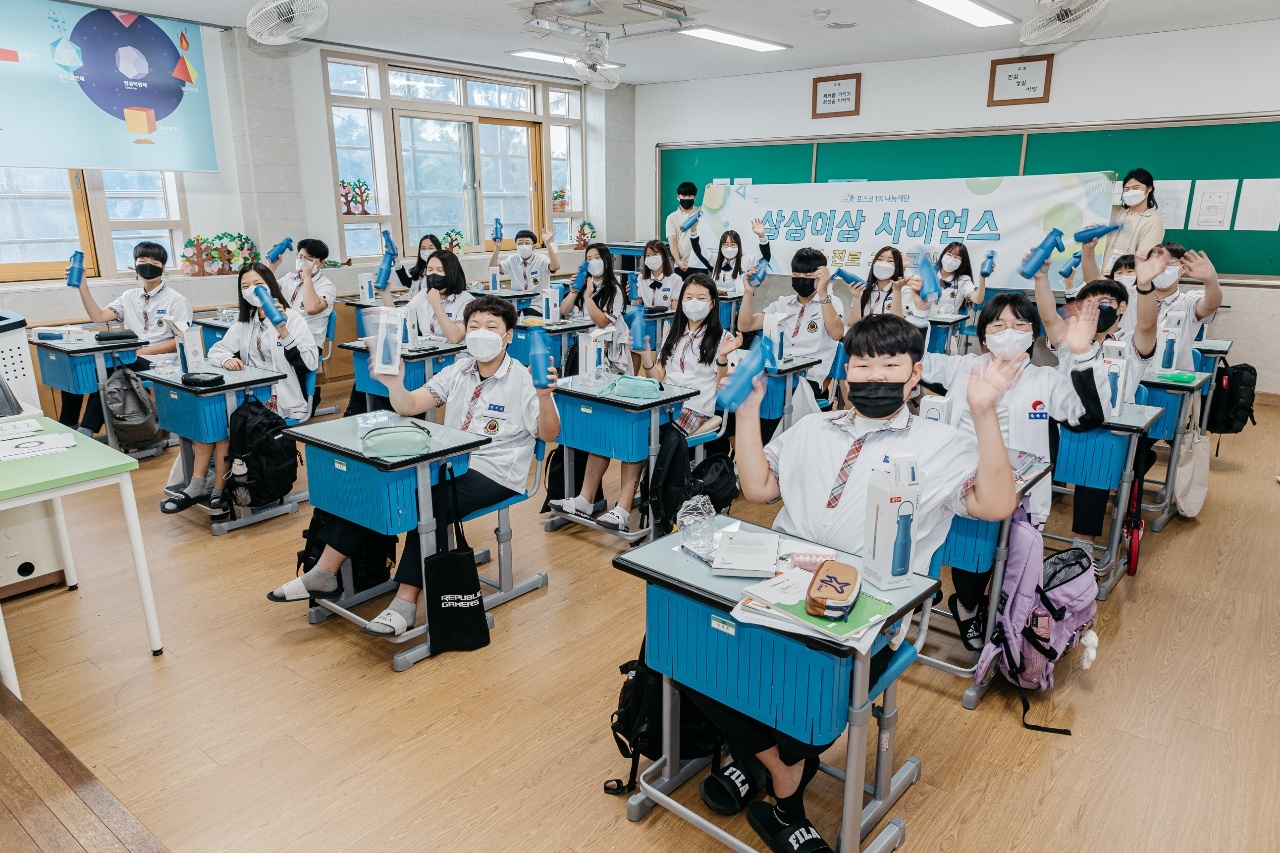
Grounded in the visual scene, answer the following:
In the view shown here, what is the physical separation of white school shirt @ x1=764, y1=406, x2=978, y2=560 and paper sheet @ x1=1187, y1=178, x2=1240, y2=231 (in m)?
6.17

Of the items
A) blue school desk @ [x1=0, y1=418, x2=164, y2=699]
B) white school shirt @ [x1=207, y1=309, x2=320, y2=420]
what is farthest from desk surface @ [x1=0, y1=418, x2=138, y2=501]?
white school shirt @ [x1=207, y1=309, x2=320, y2=420]

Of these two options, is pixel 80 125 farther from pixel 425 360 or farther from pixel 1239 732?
pixel 1239 732

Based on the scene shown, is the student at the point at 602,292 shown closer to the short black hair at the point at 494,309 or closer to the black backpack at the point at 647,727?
the short black hair at the point at 494,309

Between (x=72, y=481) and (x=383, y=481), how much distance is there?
0.94 metres

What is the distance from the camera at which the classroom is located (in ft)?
6.80

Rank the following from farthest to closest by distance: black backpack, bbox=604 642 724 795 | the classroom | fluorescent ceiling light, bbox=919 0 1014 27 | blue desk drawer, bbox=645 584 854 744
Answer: fluorescent ceiling light, bbox=919 0 1014 27 < black backpack, bbox=604 642 724 795 < the classroom < blue desk drawer, bbox=645 584 854 744

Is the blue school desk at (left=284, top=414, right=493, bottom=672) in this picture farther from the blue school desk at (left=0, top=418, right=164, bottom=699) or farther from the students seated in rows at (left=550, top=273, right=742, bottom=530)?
the students seated in rows at (left=550, top=273, right=742, bottom=530)

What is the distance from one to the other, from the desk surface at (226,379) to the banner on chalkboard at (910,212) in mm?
5628

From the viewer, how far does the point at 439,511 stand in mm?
2891

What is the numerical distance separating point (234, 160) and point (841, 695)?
7007 mm

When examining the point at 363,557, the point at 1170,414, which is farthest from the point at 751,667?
the point at 1170,414

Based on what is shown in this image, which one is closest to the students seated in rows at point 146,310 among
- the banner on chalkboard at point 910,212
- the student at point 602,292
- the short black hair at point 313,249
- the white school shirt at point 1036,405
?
the short black hair at point 313,249

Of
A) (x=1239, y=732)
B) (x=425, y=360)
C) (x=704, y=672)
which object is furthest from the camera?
(x=425, y=360)

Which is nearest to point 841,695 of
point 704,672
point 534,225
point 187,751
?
point 704,672
